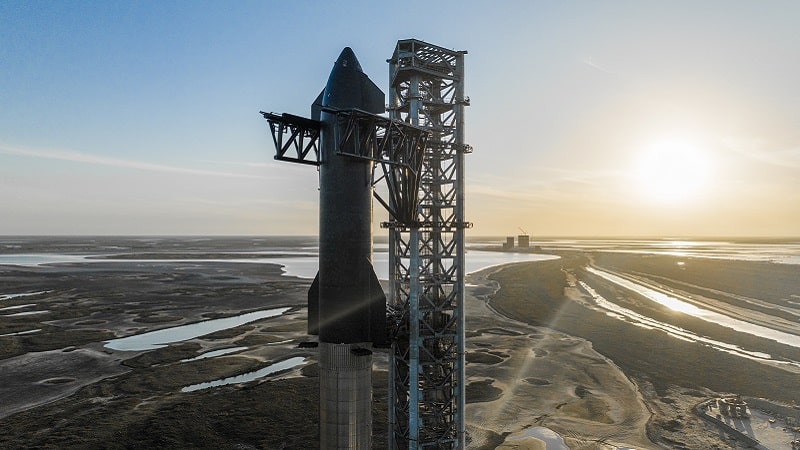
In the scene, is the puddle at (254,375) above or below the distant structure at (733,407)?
above

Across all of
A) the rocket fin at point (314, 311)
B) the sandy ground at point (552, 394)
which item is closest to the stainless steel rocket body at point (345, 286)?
the rocket fin at point (314, 311)

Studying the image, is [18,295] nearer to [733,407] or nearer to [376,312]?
[376,312]

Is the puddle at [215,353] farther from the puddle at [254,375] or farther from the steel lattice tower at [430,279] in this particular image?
the steel lattice tower at [430,279]

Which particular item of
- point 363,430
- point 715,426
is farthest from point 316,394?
point 715,426

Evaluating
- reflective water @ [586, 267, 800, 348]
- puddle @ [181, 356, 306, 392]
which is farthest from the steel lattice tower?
reflective water @ [586, 267, 800, 348]

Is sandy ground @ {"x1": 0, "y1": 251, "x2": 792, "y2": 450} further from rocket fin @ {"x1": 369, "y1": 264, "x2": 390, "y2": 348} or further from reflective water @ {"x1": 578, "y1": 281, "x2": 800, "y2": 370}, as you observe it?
reflective water @ {"x1": 578, "y1": 281, "x2": 800, "y2": 370}

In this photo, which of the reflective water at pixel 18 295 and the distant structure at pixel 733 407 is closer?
the distant structure at pixel 733 407

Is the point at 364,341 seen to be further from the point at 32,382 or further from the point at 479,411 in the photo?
the point at 32,382
